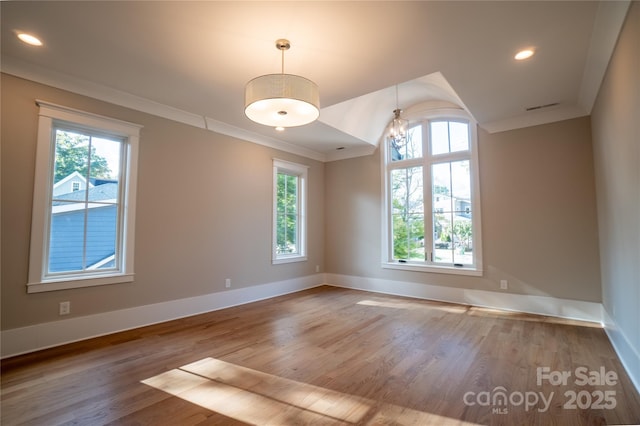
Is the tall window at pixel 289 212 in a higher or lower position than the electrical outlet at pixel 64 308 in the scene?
higher

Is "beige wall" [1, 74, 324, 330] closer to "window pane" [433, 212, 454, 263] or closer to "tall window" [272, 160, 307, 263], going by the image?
"tall window" [272, 160, 307, 263]

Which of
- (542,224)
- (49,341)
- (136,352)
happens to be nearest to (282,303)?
(136,352)

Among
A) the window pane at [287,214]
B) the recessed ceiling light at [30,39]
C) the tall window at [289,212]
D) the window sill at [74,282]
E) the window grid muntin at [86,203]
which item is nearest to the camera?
the recessed ceiling light at [30,39]

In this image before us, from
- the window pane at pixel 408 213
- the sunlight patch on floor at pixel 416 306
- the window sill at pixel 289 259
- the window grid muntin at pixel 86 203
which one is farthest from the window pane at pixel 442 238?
the window grid muntin at pixel 86 203

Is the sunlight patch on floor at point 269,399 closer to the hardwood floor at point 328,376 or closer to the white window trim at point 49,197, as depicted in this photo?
the hardwood floor at point 328,376

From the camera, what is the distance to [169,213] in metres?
3.83

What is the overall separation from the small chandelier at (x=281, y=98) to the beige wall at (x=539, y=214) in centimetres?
337

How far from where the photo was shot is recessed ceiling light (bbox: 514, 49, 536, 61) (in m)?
2.64

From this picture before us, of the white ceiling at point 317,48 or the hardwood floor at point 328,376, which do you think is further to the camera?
the white ceiling at point 317,48

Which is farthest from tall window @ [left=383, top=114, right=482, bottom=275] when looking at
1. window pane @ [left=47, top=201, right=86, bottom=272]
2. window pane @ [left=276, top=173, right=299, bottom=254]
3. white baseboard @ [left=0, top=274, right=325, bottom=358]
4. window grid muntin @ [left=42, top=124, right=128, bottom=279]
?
window pane @ [left=47, top=201, right=86, bottom=272]

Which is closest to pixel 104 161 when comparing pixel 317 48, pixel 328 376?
pixel 317 48

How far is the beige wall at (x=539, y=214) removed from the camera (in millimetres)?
3750

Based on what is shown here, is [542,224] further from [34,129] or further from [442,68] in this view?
[34,129]

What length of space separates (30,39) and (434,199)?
Result: 205 inches
